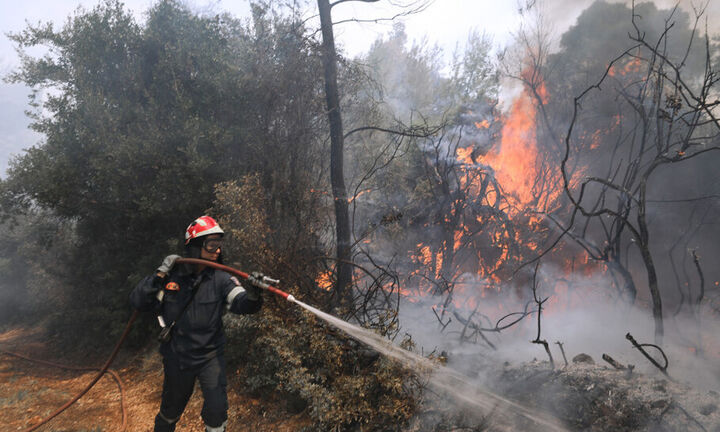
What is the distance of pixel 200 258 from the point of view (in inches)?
148

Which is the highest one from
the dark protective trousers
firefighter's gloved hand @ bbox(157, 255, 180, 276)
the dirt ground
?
firefighter's gloved hand @ bbox(157, 255, 180, 276)

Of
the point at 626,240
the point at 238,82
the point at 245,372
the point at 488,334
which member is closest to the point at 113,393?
the point at 245,372

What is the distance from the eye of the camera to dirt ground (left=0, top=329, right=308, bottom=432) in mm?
5078

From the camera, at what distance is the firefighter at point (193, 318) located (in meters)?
3.55

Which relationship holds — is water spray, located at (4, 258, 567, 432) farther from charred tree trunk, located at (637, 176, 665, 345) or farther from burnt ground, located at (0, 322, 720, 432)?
charred tree trunk, located at (637, 176, 665, 345)

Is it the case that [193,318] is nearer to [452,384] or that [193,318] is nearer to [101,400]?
[452,384]

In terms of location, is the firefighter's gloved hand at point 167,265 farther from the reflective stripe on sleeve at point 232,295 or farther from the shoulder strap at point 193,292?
the reflective stripe on sleeve at point 232,295

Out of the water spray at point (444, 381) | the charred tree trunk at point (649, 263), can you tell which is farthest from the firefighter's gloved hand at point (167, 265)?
the charred tree trunk at point (649, 263)

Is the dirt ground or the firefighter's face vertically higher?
the firefighter's face

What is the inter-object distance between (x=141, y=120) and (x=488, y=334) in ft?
33.7

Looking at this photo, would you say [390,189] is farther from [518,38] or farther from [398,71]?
[398,71]

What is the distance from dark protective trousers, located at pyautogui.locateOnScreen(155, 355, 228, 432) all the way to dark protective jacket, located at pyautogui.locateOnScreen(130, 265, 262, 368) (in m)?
0.09

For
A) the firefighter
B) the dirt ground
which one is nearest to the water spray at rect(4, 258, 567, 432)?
the firefighter

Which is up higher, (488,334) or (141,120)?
(141,120)
